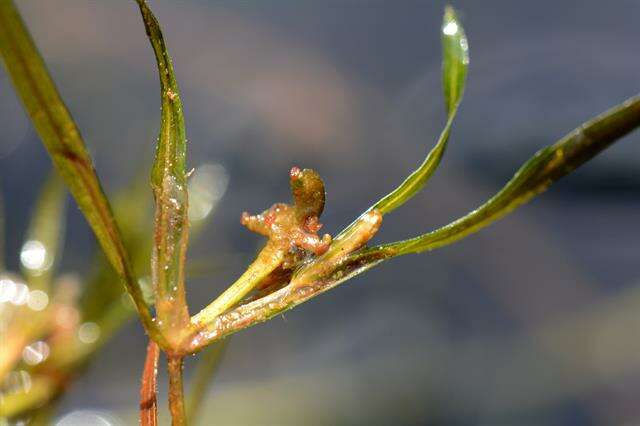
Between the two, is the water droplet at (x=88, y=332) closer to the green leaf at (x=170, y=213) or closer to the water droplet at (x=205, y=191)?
the water droplet at (x=205, y=191)

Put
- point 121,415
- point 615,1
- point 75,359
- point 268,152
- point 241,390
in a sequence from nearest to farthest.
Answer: point 75,359 < point 121,415 < point 241,390 < point 268,152 < point 615,1

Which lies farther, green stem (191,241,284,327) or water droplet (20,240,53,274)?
water droplet (20,240,53,274)

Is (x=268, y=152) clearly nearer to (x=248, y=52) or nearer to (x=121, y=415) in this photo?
(x=248, y=52)

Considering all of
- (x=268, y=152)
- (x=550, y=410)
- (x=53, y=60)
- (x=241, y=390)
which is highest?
(x=53, y=60)

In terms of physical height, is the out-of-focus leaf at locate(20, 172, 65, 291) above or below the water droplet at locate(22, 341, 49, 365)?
above

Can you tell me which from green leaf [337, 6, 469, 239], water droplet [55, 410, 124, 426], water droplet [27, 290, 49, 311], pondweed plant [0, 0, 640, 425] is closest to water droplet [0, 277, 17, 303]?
water droplet [27, 290, 49, 311]

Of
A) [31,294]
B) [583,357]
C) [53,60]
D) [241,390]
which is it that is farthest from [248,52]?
[31,294]

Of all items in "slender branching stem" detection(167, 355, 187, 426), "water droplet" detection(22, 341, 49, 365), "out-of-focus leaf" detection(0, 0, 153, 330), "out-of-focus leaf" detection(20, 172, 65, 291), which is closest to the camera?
"out-of-focus leaf" detection(0, 0, 153, 330)

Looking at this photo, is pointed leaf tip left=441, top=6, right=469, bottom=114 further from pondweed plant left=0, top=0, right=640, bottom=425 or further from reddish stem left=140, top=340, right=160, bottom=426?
reddish stem left=140, top=340, right=160, bottom=426
